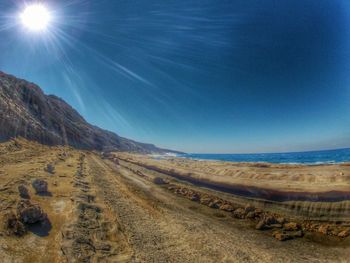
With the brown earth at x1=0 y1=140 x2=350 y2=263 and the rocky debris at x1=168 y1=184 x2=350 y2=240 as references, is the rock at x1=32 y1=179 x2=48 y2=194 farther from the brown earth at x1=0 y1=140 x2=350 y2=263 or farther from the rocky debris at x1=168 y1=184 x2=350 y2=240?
the rocky debris at x1=168 y1=184 x2=350 y2=240

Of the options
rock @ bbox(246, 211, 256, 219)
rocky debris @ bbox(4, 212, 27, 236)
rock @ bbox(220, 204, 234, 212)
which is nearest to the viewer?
rocky debris @ bbox(4, 212, 27, 236)

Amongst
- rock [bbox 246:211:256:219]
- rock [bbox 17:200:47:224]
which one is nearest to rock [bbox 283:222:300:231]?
rock [bbox 246:211:256:219]

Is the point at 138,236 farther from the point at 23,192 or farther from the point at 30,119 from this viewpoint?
the point at 30,119

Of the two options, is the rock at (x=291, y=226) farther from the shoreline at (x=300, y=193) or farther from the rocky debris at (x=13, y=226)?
the rocky debris at (x=13, y=226)

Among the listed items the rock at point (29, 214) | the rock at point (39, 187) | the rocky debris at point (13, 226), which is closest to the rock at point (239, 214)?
the rock at point (29, 214)

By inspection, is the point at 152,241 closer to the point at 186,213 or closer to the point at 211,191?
the point at 186,213

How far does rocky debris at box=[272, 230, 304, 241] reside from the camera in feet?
44.9

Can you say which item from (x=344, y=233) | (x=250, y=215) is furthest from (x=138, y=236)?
(x=344, y=233)

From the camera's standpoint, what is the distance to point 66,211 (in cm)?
1313

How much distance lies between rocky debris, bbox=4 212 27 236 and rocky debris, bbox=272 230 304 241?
15023 mm

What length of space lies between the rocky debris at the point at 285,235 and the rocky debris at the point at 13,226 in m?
15.0

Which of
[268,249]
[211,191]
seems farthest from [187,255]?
[211,191]

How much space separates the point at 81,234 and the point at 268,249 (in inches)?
419

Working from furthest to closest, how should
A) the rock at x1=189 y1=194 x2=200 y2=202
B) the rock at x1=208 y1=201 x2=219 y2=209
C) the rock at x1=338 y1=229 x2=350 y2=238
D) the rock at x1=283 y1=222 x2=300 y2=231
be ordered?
the rock at x1=189 y1=194 x2=200 y2=202, the rock at x1=208 y1=201 x2=219 y2=209, the rock at x1=283 y1=222 x2=300 y2=231, the rock at x1=338 y1=229 x2=350 y2=238
